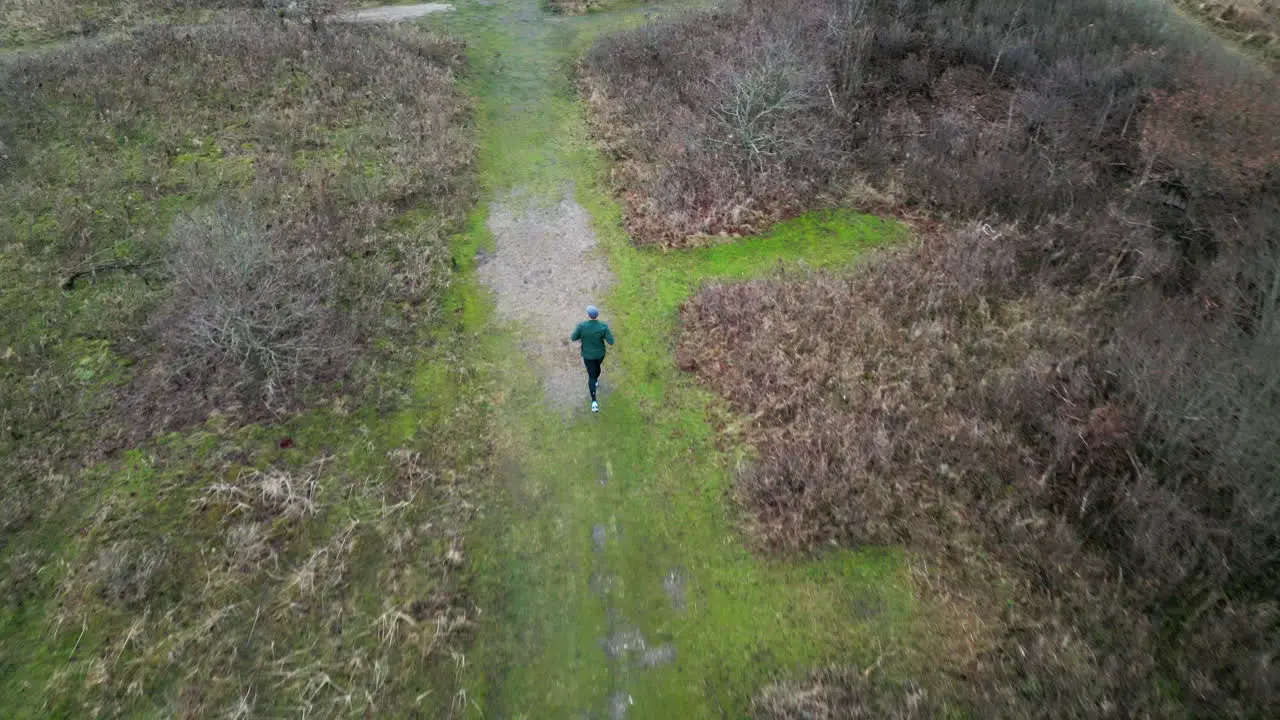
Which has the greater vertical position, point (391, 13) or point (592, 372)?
point (391, 13)

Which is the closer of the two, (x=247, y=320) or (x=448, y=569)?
(x=448, y=569)

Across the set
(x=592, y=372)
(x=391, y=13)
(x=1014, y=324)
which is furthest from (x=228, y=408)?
(x=391, y=13)

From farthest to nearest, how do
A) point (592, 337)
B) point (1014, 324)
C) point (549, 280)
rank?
point (549, 280) → point (1014, 324) → point (592, 337)

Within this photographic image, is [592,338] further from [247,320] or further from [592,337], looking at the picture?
[247,320]

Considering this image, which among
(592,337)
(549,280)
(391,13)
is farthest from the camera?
(391,13)

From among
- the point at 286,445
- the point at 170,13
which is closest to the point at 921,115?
the point at 286,445
